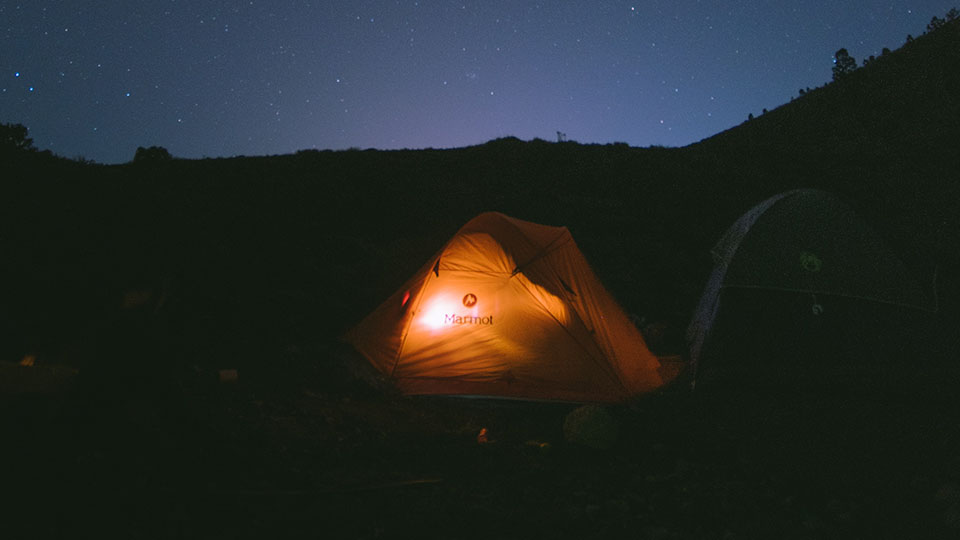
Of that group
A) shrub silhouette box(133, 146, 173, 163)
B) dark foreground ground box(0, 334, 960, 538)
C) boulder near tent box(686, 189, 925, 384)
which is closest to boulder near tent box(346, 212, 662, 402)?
dark foreground ground box(0, 334, 960, 538)

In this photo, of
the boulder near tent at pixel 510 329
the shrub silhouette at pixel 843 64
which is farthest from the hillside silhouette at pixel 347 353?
the shrub silhouette at pixel 843 64

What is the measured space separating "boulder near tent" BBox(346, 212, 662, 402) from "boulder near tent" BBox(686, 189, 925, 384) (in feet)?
3.76

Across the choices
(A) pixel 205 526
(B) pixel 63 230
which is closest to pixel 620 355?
(A) pixel 205 526

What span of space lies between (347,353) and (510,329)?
2088mm

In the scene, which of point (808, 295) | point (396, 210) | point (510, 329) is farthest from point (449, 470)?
point (396, 210)

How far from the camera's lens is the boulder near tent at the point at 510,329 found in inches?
272

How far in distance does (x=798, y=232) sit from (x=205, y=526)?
6.60 metres

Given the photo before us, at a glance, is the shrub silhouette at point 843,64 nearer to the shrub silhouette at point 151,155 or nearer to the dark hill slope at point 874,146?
the dark hill slope at point 874,146

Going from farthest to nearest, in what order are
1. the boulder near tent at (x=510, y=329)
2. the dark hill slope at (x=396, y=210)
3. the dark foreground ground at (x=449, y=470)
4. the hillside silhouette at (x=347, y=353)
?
the dark hill slope at (x=396, y=210)
the boulder near tent at (x=510, y=329)
the hillside silhouette at (x=347, y=353)
the dark foreground ground at (x=449, y=470)

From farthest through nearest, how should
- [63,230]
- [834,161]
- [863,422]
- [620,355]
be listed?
[834,161]
[63,230]
[620,355]
[863,422]

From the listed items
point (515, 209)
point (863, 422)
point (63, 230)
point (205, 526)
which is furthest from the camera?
point (515, 209)

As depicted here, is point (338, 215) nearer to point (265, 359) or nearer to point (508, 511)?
point (265, 359)

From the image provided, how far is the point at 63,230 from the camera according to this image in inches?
430

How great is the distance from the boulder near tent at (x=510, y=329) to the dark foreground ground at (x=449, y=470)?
90 cm
